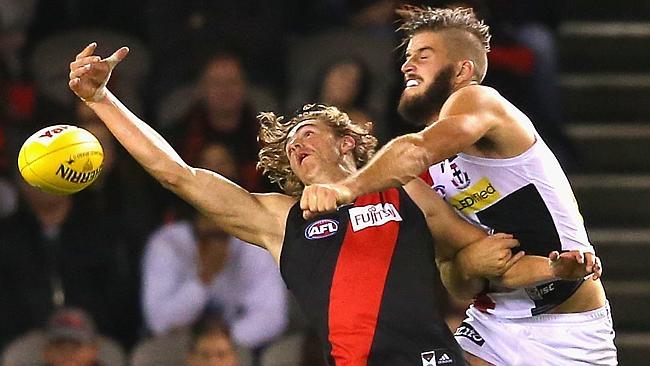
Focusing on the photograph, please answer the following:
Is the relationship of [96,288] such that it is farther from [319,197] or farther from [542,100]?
[319,197]

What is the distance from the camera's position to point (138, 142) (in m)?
5.38

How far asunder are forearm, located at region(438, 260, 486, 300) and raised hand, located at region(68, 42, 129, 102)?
1.34 meters

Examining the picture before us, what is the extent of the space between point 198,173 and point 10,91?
3680mm

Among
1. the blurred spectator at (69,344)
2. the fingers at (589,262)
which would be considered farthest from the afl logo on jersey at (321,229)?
the blurred spectator at (69,344)

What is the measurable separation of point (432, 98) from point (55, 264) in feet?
11.0

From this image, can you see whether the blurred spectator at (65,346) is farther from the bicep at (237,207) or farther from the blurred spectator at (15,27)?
the bicep at (237,207)

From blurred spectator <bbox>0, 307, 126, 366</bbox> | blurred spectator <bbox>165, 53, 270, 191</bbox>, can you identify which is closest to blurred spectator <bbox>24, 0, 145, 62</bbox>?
blurred spectator <bbox>165, 53, 270, 191</bbox>

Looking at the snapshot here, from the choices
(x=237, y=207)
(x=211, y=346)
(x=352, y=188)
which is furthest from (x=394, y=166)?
(x=211, y=346)

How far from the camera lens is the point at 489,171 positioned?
17.0 feet

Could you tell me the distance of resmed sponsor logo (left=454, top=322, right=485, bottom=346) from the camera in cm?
554

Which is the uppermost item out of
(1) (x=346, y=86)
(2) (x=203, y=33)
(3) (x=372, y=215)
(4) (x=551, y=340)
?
(3) (x=372, y=215)

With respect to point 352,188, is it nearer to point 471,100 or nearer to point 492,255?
point 471,100

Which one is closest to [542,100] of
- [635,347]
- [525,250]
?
[635,347]

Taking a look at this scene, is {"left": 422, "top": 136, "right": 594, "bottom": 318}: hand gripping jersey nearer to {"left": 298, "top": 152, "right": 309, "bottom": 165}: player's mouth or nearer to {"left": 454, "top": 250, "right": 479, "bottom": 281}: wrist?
{"left": 454, "top": 250, "right": 479, "bottom": 281}: wrist
